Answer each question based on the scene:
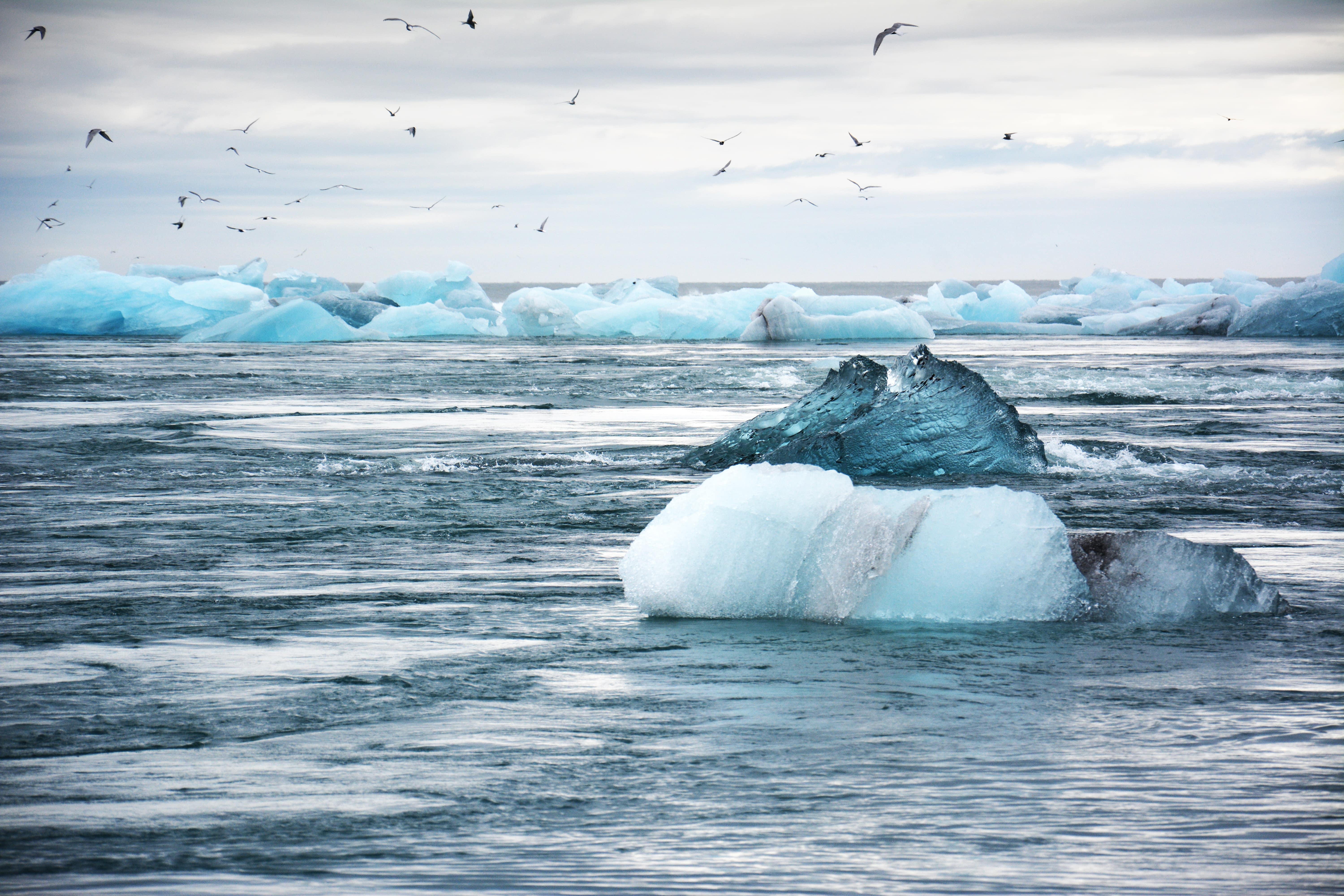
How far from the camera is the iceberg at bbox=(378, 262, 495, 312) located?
44.1 metres

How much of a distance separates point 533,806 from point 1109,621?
8.34 feet

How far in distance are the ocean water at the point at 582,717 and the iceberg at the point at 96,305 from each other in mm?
28450

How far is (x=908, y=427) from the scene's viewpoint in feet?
29.3

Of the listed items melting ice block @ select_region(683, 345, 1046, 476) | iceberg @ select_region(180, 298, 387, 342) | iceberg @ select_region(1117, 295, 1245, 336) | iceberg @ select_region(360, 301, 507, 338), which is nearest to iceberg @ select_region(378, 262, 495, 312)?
iceberg @ select_region(360, 301, 507, 338)

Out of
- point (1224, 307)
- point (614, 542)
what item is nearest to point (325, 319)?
point (1224, 307)

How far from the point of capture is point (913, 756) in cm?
339

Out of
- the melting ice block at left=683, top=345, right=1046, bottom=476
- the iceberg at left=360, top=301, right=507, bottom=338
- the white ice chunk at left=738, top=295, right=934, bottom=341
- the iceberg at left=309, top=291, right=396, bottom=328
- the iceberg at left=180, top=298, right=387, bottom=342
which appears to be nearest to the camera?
the melting ice block at left=683, top=345, right=1046, bottom=476

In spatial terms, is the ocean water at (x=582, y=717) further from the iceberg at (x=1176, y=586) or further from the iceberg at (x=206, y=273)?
the iceberg at (x=206, y=273)

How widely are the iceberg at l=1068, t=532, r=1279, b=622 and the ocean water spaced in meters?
0.14

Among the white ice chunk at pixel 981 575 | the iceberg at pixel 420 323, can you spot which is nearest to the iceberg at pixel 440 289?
the iceberg at pixel 420 323

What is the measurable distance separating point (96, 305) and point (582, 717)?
34294mm

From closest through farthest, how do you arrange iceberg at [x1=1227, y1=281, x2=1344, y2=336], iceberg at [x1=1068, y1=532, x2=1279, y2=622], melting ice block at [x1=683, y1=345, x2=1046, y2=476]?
iceberg at [x1=1068, y1=532, x2=1279, y2=622] < melting ice block at [x1=683, y1=345, x2=1046, y2=476] < iceberg at [x1=1227, y1=281, x2=1344, y2=336]

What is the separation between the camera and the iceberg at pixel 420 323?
35.2 metres

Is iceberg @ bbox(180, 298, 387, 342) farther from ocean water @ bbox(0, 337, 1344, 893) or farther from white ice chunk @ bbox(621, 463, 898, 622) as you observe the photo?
white ice chunk @ bbox(621, 463, 898, 622)
